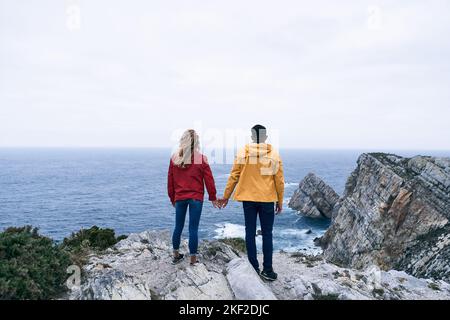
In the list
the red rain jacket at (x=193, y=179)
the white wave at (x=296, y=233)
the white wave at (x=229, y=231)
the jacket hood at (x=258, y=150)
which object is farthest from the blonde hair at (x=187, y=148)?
the white wave at (x=296, y=233)

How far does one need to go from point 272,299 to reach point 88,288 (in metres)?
3.86

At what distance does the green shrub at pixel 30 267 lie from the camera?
686 cm

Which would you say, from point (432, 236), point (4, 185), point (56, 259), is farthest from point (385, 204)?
point (4, 185)

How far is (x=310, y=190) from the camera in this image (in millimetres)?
68250

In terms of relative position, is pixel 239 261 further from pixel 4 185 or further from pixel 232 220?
Answer: pixel 4 185

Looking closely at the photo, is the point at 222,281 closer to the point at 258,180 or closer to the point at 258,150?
the point at 258,180

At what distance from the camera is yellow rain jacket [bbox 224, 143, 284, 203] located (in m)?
8.02

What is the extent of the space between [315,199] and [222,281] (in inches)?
2403

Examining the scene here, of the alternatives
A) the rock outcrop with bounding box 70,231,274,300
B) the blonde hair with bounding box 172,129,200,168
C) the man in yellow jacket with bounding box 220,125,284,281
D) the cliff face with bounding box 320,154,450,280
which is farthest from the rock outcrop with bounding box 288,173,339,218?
the blonde hair with bounding box 172,129,200,168

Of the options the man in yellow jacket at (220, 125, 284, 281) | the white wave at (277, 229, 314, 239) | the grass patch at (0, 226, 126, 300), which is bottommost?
the white wave at (277, 229, 314, 239)

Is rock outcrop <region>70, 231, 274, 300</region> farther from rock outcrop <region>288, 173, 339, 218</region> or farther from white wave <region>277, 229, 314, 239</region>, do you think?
rock outcrop <region>288, 173, 339, 218</region>

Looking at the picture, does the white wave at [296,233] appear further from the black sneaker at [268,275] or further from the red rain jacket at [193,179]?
the red rain jacket at [193,179]

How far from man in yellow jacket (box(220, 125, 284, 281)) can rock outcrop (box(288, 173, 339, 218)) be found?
194 feet

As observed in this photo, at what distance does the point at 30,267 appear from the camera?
745 centimetres
